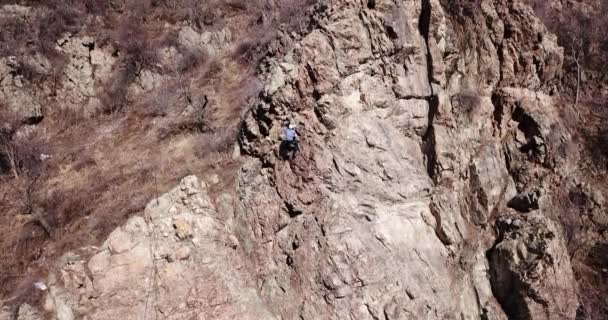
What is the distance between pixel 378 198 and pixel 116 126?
1008 centimetres

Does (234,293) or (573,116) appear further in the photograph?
(573,116)

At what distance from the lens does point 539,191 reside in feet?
44.7

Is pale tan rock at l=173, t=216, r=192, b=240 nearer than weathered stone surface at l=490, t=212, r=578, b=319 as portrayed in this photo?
Yes

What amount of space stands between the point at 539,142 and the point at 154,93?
47.8 ft

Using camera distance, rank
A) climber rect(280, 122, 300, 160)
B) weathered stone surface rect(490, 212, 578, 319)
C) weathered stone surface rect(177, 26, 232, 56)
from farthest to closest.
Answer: weathered stone surface rect(177, 26, 232, 56)
weathered stone surface rect(490, 212, 578, 319)
climber rect(280, 122, 300, 160)

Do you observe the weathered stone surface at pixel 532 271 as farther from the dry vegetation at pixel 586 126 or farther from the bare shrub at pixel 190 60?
the bare shrub at pixel 190 60

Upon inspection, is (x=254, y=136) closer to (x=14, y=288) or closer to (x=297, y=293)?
(x=297, y=293)

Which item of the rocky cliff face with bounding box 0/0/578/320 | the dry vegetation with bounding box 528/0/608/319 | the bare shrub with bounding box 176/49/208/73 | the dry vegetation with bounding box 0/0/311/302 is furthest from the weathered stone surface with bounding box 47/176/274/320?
the dry vegetation with bounding box 528/0/608/319

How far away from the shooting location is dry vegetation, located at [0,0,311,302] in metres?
11.5

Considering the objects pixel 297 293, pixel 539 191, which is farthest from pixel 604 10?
pixel 297 293

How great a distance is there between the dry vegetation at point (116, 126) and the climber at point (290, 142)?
168 centimetres

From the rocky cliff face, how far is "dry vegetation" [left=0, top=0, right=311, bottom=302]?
3.05ft

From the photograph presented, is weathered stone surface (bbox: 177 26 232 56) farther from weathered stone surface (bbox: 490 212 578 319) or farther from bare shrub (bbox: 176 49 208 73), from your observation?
weathered stone surface (bbox: 490 212 578 319)

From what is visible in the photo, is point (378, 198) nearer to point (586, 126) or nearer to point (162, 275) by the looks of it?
point (162, 275)
